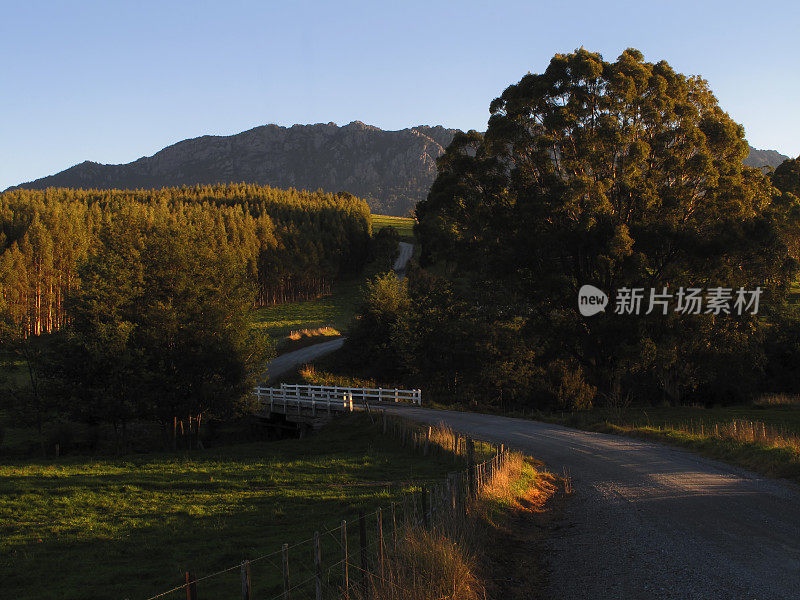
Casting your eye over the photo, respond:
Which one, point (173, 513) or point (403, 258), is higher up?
point (403, 258)

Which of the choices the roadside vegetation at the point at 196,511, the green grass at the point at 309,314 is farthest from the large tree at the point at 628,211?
the green grass at the point at 309,314

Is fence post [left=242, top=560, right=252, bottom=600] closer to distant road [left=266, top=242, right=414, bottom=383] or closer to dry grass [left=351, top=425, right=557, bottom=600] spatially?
dry grass [left=351, top=425, right=557, bottom=600]

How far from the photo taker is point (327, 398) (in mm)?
36281

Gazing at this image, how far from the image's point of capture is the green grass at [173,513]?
11.0 meters

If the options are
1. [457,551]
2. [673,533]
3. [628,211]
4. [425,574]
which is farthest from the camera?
[628,211]

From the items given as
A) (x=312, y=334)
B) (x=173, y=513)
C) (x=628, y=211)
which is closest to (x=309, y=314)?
(x=312, y=334)

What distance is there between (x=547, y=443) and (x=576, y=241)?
13068 millimetres

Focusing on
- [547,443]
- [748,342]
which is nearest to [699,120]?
[748,342]

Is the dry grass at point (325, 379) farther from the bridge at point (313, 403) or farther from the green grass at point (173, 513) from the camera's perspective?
the green grass at point (173, 513)

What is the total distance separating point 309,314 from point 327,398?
191ft

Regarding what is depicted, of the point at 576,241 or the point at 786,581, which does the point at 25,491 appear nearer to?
the point at 786,581

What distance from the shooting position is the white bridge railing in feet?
117

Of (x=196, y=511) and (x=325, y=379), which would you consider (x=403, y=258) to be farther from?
(x=196, y=511)

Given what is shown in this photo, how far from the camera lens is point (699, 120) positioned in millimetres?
33438
